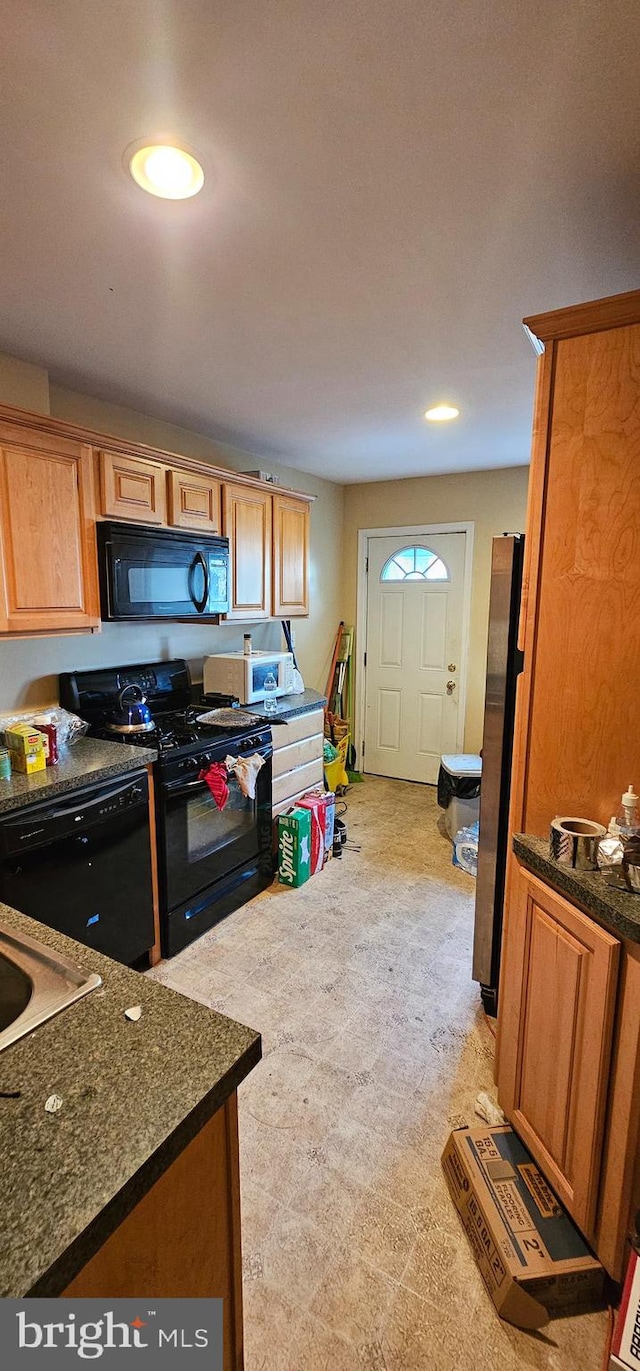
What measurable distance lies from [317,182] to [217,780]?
207cm

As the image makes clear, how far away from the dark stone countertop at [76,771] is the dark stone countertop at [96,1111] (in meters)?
1.08

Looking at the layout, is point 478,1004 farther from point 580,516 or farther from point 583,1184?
point 580,516

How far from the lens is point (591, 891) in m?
1.29

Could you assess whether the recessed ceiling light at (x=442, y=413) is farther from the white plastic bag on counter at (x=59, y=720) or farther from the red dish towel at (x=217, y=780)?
the white plastic bag on counter at (x=59, y=720)

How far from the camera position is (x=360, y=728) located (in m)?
5.11

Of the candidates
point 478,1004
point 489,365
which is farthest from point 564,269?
point 478,1004

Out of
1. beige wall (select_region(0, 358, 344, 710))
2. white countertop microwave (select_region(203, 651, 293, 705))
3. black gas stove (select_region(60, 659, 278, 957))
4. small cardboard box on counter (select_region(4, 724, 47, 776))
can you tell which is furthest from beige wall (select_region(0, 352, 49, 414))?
white countertop microwave (select_region(203, 651, 293, 705))

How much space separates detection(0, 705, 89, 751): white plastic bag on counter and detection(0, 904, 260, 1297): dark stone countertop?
163cm

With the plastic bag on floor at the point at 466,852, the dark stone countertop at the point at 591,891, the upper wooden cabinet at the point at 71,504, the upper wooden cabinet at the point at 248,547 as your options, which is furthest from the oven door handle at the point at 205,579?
the plastic bag on floor at the point at 466,852

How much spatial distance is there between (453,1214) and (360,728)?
12.3ft

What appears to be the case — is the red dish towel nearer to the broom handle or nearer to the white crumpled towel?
the white crumpled towel

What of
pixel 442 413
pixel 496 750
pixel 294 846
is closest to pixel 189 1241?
pixel 496 750

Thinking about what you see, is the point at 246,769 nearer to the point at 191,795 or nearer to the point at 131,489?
the point at 191,795

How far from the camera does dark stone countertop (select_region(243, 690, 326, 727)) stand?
3.18 meters
